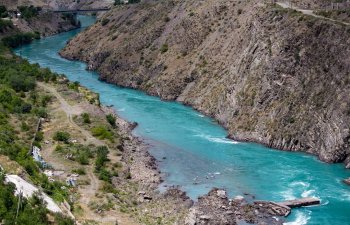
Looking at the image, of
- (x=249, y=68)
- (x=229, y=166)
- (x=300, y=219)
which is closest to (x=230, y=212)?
(x=300, y=219)

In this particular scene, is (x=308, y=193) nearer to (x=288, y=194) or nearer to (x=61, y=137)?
(x=288, y=194)

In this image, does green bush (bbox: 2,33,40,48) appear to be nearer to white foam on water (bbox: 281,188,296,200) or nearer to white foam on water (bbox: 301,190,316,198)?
white foam on water (bbox: 281,188,296,200)

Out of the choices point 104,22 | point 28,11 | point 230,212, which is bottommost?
point 230,212

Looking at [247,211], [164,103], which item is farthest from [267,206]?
[164,103]

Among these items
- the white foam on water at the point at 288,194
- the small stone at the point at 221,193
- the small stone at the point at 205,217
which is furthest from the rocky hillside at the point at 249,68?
the small stone at the point at 205,217

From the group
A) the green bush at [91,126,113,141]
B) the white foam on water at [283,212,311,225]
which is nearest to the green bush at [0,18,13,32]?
the green bush at [91,126,113,141]

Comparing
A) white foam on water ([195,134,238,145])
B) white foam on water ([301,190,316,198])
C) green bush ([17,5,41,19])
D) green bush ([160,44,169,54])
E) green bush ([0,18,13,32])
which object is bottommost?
white foam on water ([301,190,316,198])

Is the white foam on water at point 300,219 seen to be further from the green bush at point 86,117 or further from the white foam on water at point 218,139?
the green bush at point 86,117
